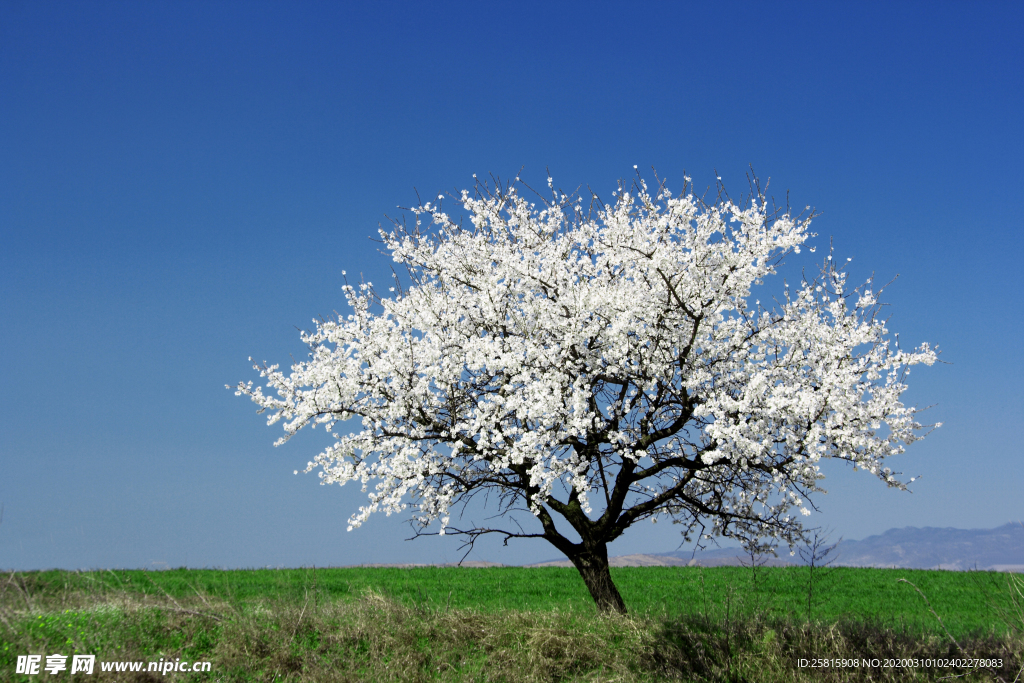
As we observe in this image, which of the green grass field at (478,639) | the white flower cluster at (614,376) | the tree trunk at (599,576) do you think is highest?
the white flower cluster at (614,376)

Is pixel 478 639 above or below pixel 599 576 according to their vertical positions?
below

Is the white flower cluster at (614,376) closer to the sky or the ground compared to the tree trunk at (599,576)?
closer to the sky

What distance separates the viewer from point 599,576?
1204 cm

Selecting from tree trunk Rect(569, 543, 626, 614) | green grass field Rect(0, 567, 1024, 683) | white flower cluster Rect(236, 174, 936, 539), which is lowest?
green grass field Rect(0, 567, 1024, 683)

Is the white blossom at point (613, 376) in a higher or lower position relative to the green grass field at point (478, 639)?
higher

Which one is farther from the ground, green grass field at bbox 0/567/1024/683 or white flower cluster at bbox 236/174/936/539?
white flower cluster at bbox 236/174/936/539

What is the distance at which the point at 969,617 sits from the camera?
1688 cm

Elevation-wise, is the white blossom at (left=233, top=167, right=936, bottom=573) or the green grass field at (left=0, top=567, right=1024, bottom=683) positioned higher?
the white blossom at (left=233, top=167, right=936, bottom=573)

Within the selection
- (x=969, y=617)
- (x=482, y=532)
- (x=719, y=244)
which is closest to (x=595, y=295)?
A: (x=719, y=244)

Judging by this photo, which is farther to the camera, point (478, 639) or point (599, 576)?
point (599, 576)

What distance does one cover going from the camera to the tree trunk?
39.2 ft

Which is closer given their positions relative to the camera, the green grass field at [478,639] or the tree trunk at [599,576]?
the green grass field at [478,639]

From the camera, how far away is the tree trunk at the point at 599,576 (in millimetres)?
11938

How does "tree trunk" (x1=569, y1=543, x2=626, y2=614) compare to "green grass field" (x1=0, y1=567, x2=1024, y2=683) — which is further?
"tree trunk" (x1=569, y1=543, x2=626, y2=614)
